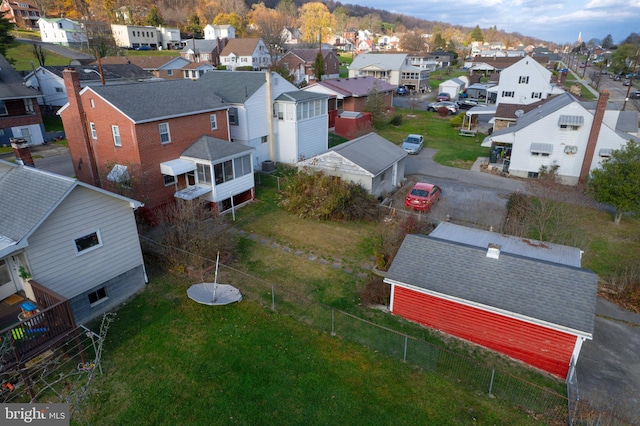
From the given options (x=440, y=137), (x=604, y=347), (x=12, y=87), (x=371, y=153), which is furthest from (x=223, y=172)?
(x=440, y=137)

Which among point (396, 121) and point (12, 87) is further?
point (396, 121)

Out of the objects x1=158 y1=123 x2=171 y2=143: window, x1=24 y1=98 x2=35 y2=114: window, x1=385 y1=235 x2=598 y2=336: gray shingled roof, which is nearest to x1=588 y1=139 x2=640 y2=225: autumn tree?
x1=385 y1=235 x2=598 y2=336: gray shingled roof

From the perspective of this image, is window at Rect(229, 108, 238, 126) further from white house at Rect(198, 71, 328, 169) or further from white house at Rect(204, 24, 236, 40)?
white house at Rect(204, 24, 236, 40)

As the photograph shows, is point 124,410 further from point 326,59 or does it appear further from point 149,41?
point 149,41

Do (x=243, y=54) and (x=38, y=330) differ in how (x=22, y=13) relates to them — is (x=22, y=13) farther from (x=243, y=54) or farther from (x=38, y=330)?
(x=38, y=330)

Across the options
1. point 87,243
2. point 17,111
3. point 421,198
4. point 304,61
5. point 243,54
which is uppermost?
point 243,54
